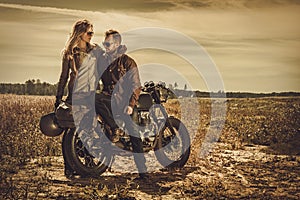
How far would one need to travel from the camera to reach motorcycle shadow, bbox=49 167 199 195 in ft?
17.5

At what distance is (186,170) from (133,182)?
36.2 inches

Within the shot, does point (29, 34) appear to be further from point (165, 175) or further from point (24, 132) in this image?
point (165, 175)

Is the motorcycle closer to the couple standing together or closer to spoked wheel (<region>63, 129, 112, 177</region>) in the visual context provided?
spoked wheel (<region>63, 129, 112, 177</region>)

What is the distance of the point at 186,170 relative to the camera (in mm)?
6219

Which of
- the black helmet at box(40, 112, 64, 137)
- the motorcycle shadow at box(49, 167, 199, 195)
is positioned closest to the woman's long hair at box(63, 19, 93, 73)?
the black helmet at box(40, 112, 64, 137)

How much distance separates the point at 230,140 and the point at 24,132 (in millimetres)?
3456

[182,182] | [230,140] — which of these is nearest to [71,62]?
[182,182]

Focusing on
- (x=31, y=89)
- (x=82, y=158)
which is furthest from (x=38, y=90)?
(x=82, y=158)

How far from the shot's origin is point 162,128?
6.10 m

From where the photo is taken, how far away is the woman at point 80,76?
18.0ft

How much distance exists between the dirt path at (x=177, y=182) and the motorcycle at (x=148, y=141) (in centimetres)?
16

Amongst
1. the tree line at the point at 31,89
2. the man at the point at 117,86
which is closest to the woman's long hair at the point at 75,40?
the man at the point at 117,86

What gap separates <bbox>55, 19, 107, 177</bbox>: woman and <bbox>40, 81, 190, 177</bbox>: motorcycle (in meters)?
0.17

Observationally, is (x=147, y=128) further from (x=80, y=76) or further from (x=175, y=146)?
(x=80, y=76)
